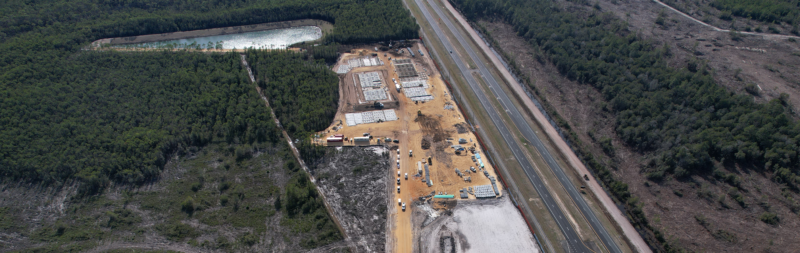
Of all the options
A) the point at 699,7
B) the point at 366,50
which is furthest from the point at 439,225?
the point at 699,7

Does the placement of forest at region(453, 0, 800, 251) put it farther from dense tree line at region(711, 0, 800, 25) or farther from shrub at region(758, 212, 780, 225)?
dense tree line at region(711, 0, 800, 25)

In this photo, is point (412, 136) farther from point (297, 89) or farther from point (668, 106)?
point (668, 106)

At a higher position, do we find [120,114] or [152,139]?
[120,114]

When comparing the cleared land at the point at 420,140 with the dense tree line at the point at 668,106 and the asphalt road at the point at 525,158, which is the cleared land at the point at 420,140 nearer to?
the asphalt road at the point at 525,158

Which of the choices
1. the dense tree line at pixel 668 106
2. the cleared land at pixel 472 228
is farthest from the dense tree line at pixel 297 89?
the dense tree line at pixel 668 106

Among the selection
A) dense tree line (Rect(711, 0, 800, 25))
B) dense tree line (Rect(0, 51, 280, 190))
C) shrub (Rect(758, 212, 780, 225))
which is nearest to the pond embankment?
dense tree line (Rect(0, 51, 280, 190))

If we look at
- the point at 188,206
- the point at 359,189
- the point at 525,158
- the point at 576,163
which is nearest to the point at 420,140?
the point at 359,189
